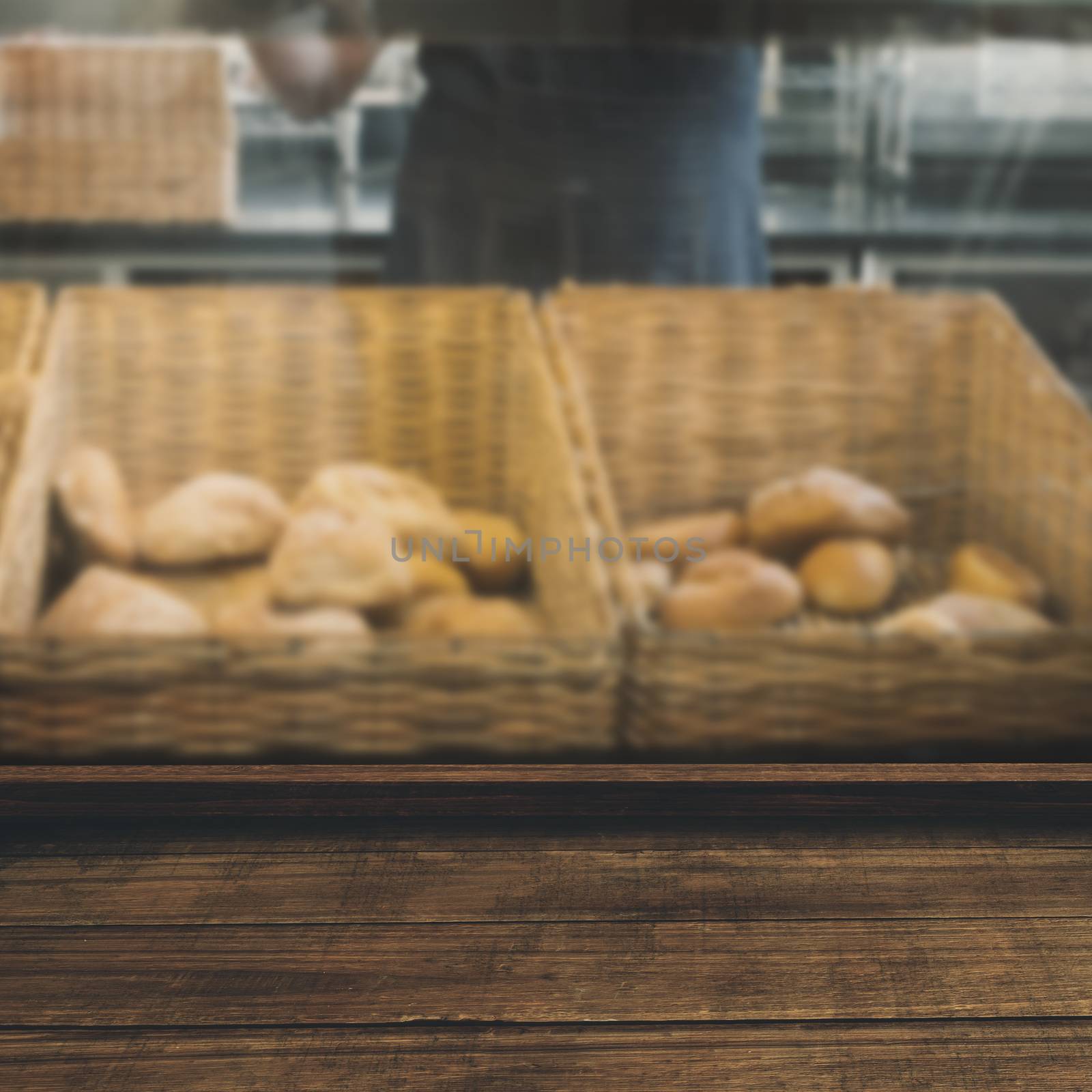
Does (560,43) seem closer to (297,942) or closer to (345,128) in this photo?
(345,128)

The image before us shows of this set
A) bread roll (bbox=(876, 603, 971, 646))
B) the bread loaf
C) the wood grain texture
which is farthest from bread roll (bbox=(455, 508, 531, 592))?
bread roll (bbox=(876, 603, 971, 646))

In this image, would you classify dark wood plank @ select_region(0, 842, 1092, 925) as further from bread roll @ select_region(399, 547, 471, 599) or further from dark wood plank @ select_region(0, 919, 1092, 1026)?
bread roll @ select_region(399, 547, 471, 599)

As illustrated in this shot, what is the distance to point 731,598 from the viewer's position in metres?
0.69

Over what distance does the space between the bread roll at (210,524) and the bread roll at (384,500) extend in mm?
23

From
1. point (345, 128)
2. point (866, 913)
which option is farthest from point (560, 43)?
point (866, 913)

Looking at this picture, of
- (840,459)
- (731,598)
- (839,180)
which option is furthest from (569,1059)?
(839,180)

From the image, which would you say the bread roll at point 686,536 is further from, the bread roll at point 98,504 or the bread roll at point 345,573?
the bread roll at point 98,504

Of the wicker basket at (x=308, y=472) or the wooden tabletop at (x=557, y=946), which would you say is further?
the wicker basket at (x=308, y=472)

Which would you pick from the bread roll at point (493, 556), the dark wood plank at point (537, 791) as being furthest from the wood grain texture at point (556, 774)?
the bread roll at point (493, 556)

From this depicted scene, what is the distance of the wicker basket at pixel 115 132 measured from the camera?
0.66m

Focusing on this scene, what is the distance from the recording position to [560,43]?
0.67 metres

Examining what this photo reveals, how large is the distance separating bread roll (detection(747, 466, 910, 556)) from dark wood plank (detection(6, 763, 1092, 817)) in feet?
0.44

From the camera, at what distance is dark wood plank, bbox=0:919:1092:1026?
20.8 inches

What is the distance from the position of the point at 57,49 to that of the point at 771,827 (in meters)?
0.57
